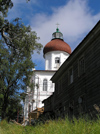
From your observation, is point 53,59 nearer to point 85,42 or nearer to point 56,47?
point 56,47

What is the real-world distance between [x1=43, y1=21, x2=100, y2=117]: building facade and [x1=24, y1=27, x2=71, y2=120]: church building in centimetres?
2123

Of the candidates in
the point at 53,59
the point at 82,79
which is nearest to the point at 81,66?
the point at 82,79

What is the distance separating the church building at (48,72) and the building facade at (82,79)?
836 inches

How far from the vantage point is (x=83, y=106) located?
13672 mm

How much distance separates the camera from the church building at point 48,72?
41031mm

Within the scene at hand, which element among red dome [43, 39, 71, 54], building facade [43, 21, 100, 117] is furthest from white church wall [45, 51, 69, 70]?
building facade [43, 21, 100, 117]

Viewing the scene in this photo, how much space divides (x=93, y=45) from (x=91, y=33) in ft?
2.57

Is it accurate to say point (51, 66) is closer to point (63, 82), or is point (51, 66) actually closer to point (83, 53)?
point (63, 82)

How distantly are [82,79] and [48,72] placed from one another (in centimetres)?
2990

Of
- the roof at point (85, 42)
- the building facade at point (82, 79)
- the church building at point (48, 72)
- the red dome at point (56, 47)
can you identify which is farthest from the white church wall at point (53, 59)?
the roof at point (85, 42)

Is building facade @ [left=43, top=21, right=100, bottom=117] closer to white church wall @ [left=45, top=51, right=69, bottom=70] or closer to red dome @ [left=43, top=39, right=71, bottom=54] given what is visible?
white church wall @ [left=45, top=51, right=69, bottom=70]

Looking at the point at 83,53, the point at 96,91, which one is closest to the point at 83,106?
the point at 96,91

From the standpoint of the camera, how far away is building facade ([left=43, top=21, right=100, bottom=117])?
12.2 metres

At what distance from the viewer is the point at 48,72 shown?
4394 centimetres
